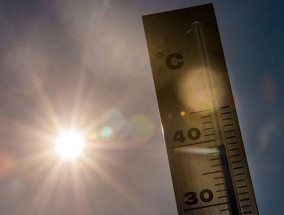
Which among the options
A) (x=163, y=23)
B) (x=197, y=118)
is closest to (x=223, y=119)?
(x=197, y=118)

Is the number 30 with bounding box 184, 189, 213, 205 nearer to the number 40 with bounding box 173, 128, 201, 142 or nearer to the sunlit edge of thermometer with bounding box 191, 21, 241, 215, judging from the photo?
the sunlit edge of thermometer with bounding box 191, 21, 241, 215

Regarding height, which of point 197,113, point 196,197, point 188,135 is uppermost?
point 197,113

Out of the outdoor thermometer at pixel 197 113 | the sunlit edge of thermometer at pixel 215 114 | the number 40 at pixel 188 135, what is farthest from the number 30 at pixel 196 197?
the number 40 at pixel 188 135

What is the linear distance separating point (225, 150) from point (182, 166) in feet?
1.05

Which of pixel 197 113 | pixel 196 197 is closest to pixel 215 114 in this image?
pixel 197 113

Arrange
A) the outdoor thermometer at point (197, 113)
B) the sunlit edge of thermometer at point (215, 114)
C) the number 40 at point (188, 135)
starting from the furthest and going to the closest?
the number 40 at point (188, 135) < the outdoor thermometer at point (197, 113) < the sunlit edge of thermometer at point (215, 114)

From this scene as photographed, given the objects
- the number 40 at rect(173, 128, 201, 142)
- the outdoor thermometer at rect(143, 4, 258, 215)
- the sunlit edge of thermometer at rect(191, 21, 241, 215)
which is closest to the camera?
the sunlit edge of thermometer at rect(191, 21, 241, 215)

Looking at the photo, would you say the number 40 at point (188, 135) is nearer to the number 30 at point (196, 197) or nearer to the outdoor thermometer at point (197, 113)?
A: the outdoor thermometer at point (197, 113)

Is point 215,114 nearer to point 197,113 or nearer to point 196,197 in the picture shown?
point 197,113

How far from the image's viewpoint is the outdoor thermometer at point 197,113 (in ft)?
7.84

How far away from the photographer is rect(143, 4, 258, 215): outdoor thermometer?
2389mm

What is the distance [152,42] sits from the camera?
2.59 metres

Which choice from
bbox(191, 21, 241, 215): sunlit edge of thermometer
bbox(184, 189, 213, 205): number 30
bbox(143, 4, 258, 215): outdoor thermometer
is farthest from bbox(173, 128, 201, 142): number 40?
bbox(184, 189, 213, 205): number 30

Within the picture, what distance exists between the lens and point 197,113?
2516 millimetres
